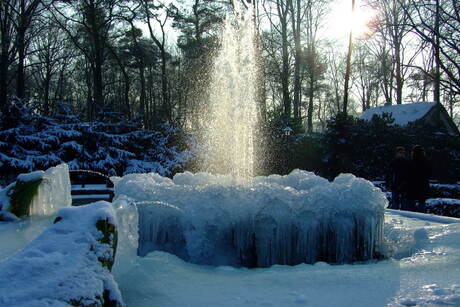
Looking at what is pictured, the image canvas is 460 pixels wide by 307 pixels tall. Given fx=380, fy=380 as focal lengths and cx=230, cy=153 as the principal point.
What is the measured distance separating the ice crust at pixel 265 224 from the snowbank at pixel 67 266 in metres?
1.53

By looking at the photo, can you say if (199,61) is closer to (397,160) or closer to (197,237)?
(397,160)

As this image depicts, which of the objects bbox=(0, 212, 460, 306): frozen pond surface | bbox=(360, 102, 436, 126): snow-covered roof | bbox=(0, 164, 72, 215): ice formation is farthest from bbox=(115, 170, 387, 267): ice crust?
bbox=(360, 102, 436, 126): snow-covered roof

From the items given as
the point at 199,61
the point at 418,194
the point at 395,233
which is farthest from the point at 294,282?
the point at 199,61

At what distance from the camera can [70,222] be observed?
2.48 metres

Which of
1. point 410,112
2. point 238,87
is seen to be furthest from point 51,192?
point 410,112

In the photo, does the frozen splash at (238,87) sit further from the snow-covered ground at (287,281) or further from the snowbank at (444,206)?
the snowbank at (444,206)

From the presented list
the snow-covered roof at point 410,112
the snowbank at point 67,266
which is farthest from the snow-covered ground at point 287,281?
the snow-covered roof at point 410,112

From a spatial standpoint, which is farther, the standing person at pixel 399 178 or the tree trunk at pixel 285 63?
the tree trunk at pixel 285 63

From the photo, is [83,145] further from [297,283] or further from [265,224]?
[297,283]

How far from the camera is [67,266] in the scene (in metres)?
2.05

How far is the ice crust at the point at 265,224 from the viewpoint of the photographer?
396cm

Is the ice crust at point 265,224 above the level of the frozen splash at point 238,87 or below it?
below

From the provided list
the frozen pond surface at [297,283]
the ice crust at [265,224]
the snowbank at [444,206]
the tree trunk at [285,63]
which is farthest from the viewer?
the tree trunk at [285,63]

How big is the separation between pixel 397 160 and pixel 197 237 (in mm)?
5257
